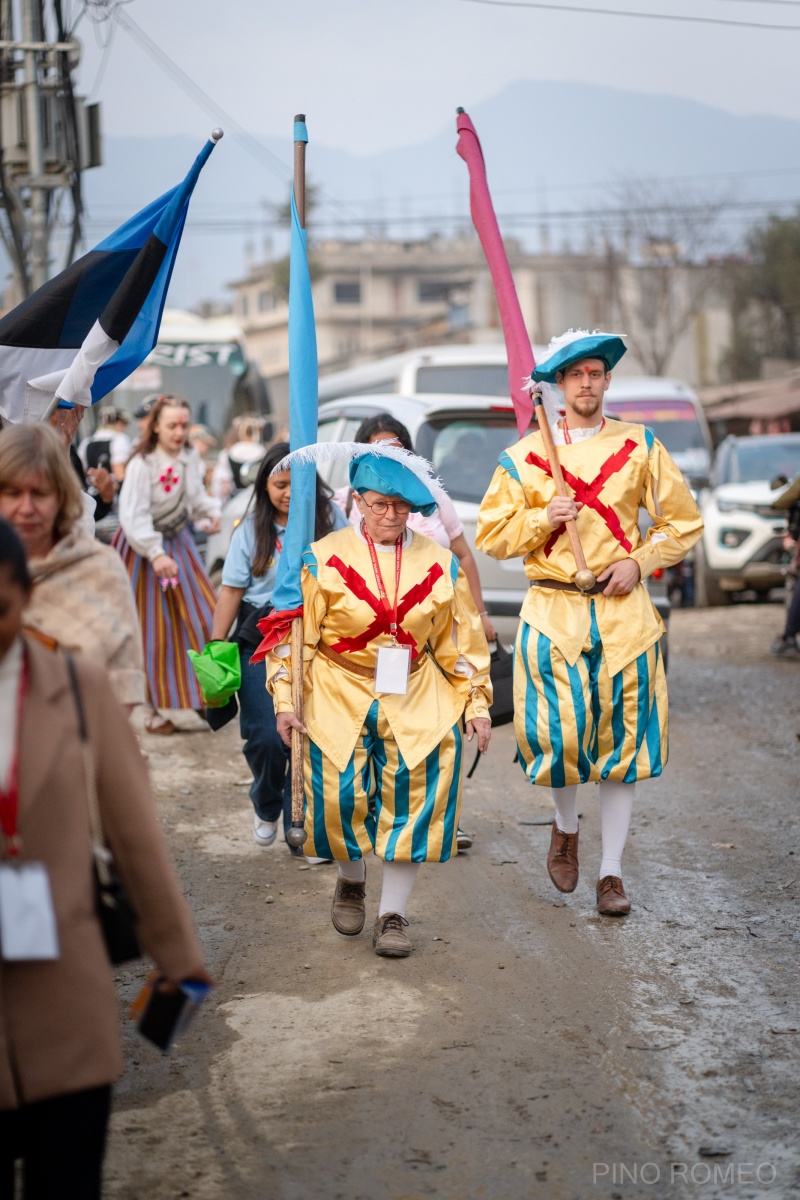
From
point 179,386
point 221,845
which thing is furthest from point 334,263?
point 221,845

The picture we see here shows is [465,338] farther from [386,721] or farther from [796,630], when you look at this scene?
[386,721]

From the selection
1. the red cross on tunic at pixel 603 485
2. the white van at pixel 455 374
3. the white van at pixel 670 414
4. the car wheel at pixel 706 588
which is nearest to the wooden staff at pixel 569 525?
the red cross on tunic at pixel 603 485

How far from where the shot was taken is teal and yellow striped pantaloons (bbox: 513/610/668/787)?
557 centimetres

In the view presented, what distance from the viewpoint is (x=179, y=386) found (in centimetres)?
2212

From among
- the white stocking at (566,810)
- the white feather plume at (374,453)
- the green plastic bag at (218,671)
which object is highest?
the white feather plume at (374,453)

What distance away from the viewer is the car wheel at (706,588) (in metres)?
16.7

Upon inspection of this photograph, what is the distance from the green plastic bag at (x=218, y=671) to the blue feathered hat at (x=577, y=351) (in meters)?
1.66

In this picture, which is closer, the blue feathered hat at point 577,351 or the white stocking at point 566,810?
the blue feathered hat at point 577,351

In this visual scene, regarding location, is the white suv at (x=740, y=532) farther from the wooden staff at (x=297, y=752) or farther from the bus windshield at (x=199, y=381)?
the wooden staff at (x=297, y=752)

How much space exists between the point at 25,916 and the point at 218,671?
3.52 m

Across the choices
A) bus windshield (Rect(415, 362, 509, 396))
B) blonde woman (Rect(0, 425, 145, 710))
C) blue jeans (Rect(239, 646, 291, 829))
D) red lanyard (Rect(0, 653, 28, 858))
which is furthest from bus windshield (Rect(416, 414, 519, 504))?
red lanyard (Rect(0, 653, 28, 858))

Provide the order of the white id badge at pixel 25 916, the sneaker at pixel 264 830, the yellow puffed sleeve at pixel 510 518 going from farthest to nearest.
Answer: the sneaker at pixel 264 830 → the yellow puffed sleeve at pixel 510 518 → the white id badge at pixel 25 916

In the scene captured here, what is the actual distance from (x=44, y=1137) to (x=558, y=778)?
3278mm

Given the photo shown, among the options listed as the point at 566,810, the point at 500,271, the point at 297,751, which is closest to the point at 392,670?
the point at 297,751
